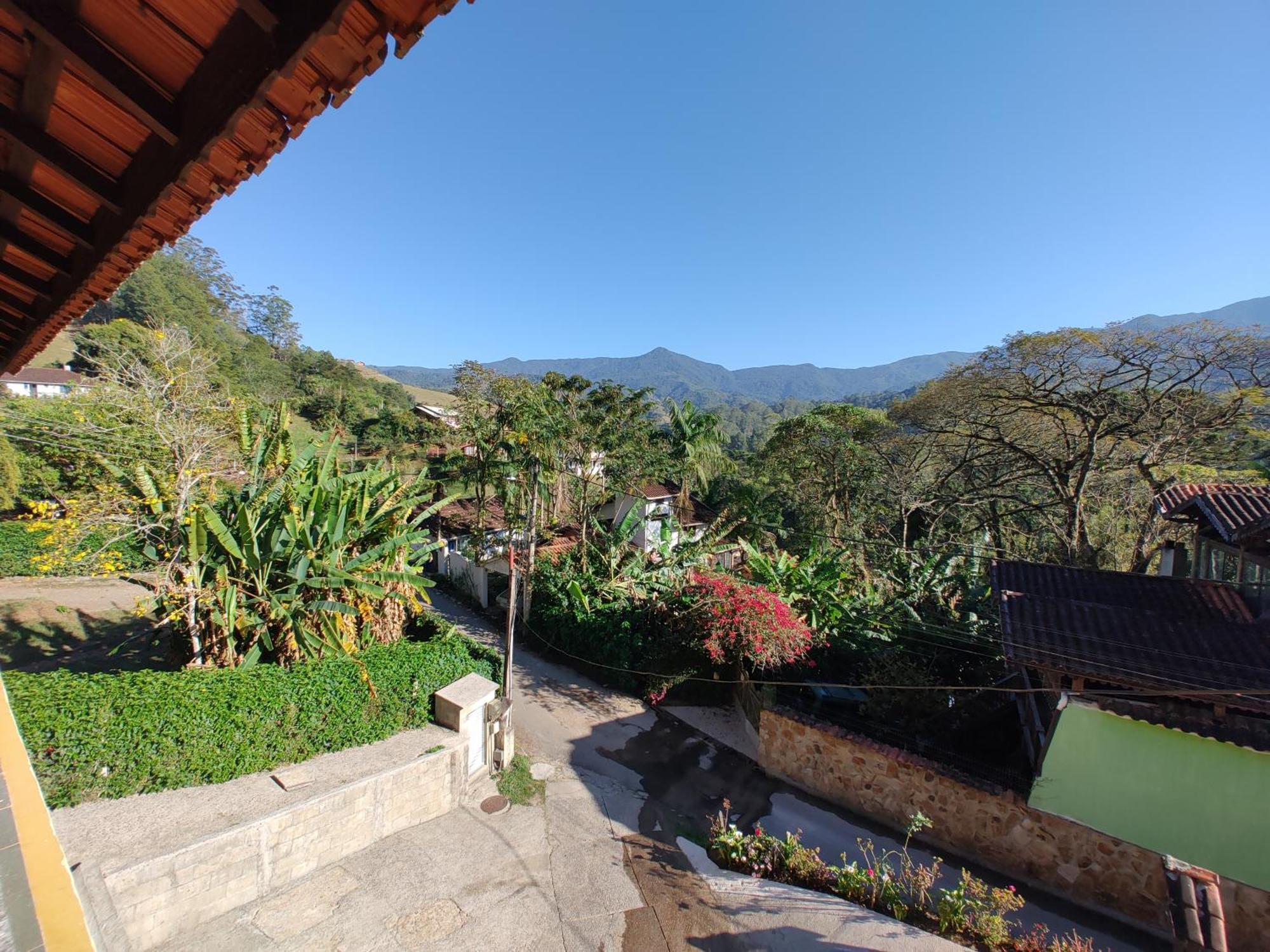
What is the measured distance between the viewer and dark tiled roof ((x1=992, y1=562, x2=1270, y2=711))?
6.61 metres

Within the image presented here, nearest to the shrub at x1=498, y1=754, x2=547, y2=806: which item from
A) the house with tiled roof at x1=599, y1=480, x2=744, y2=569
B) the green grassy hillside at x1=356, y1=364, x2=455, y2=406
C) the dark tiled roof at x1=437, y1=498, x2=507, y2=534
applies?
the dark tiled roof at x1=437, y1=498, x2=507, y2=534

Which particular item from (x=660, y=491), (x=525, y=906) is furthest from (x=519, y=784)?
(x=660, y=491)

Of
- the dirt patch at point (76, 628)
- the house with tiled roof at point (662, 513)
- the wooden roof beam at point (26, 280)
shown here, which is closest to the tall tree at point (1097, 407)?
the house with tiled roof at point (662, 513)

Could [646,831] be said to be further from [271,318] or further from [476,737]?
[271,318]

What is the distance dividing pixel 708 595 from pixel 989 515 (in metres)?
15.5

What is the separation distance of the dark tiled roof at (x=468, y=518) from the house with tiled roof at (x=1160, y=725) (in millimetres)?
15538

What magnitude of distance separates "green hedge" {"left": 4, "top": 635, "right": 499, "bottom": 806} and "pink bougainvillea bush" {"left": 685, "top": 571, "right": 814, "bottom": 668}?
5633 mm

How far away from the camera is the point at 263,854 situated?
603cm

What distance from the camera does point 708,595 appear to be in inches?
448

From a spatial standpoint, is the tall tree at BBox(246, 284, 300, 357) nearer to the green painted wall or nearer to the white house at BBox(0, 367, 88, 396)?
the white house at BBox(0, 367, 88, 396)

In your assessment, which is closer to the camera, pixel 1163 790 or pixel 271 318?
pixel 1163 790

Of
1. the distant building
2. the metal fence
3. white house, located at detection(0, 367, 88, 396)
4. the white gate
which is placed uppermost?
white house, located at detection(0, 367, 88, 396)

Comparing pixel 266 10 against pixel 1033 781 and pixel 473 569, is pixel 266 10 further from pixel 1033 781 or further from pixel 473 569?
pixel 473 569

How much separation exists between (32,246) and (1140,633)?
11.8 meters
